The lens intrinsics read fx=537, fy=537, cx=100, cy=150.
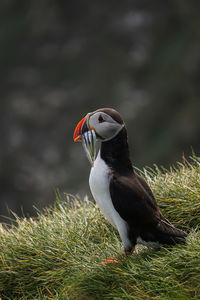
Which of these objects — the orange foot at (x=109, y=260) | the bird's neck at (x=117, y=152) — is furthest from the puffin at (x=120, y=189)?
the orange foot at (x=109, y=260)

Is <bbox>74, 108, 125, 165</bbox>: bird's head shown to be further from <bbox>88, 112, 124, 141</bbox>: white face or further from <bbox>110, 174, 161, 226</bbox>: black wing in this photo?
<bbox>110, 174, 161, 226</bbox>: black wing

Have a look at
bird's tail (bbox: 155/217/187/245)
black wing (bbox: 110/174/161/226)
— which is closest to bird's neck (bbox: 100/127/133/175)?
black wing (bbox: 110/174/161/226)

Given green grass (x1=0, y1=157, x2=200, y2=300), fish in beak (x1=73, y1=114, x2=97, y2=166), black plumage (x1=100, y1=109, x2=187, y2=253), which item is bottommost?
green grass (x1=0, y1=157, x2=200, y2=300)

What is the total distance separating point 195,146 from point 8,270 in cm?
1600

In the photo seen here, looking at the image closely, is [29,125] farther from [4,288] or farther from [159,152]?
[4,288]

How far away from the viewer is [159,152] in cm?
1809

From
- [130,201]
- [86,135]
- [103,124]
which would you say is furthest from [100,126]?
[130,201]

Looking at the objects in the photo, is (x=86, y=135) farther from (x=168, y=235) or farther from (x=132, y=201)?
(x=168, y=235)

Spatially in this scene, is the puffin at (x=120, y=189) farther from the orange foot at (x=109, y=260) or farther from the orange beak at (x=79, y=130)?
the orange foot at (x=109, y=260)

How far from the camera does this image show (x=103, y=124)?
4.21 meters

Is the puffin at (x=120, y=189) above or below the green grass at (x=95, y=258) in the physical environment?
above

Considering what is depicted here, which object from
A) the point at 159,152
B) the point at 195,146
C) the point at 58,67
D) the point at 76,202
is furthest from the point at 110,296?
the point at 58,67

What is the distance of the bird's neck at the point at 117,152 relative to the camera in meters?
Answer: 4.29

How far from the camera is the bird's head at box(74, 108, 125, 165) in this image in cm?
422
